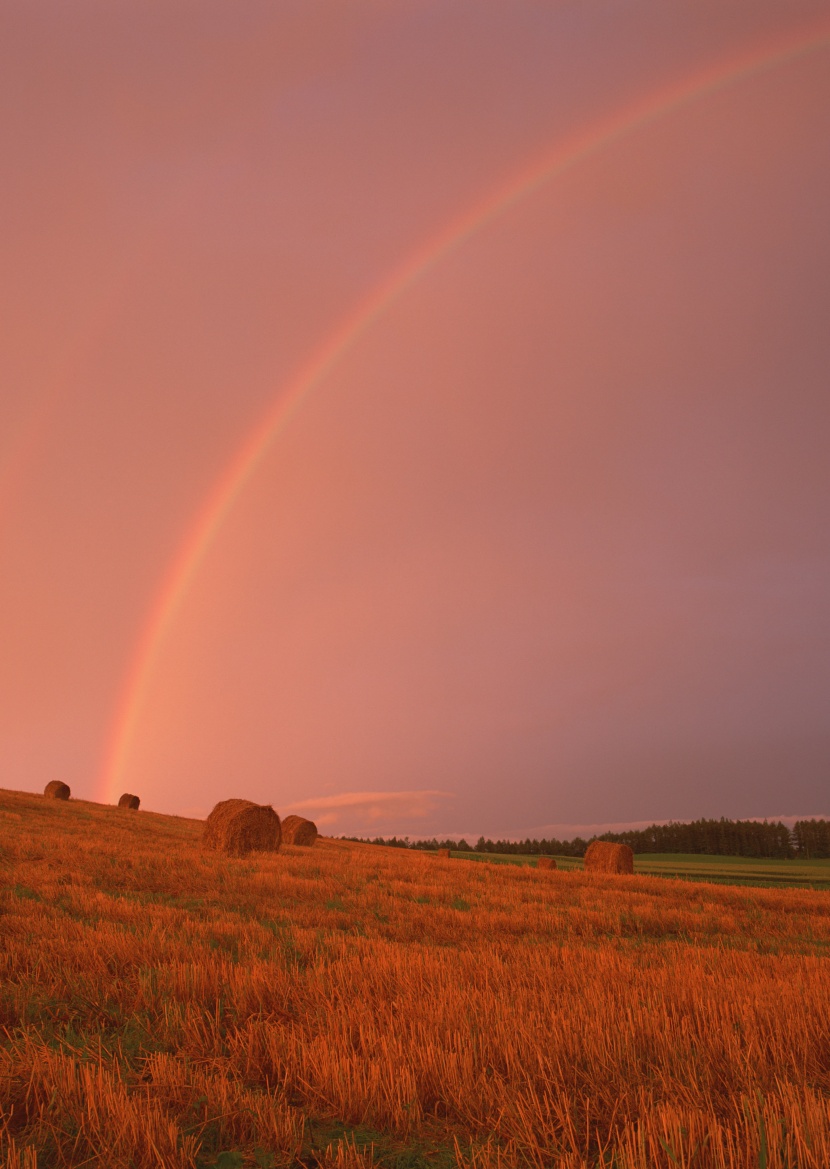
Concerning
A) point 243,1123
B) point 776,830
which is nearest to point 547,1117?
point 243,1123

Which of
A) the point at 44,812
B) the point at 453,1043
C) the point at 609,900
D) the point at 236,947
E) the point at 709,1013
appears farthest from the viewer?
the point at 44,812

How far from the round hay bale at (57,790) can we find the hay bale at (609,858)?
3884 cm

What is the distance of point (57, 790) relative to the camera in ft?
173

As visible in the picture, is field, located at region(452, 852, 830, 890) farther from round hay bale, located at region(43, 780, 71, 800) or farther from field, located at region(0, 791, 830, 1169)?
round hay bale, located at region(43, 780, 71, 800)

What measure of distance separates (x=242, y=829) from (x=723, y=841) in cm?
8898

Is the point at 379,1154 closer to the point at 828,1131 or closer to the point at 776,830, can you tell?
the point at 828,1131

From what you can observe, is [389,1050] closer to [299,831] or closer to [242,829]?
[242,829]

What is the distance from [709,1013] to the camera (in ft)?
15.8

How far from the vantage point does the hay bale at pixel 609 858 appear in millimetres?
35000

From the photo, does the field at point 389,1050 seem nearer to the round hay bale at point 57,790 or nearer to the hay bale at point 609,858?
the hay bale at point 609,858

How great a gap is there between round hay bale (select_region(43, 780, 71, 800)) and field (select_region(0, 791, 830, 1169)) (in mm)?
49432

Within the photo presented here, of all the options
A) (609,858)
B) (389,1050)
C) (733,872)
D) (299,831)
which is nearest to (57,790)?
(299,831)

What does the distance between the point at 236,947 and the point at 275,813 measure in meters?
21.2

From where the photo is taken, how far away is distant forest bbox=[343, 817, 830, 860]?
92688 mm
